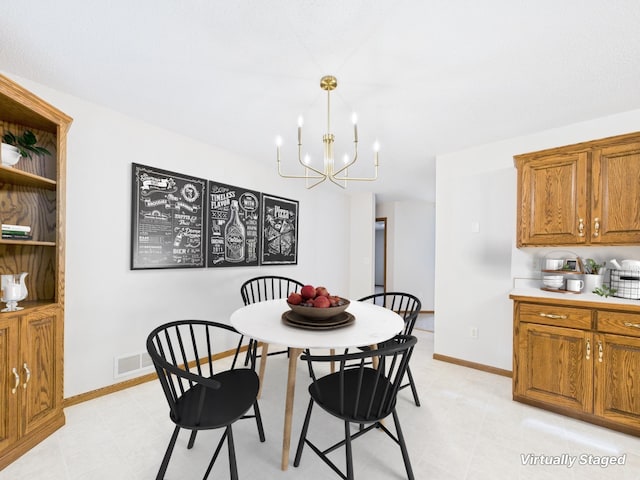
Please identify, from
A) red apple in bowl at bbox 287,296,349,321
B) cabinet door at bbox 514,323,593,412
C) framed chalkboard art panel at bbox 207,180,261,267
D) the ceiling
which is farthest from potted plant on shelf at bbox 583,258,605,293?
framed chalkboard art panel at bbox 207,180,261,267

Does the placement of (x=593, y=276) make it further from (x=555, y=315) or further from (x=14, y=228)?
(x=14, y=228)

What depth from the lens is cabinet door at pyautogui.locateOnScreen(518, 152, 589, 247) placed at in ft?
7.46

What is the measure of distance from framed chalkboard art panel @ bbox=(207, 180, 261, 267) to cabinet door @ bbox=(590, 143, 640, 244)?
10.5 feet

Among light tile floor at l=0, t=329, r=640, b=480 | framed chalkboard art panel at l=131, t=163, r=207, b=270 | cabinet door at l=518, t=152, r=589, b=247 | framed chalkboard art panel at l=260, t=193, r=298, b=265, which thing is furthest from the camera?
framed chalkboard art panel at l=260, t=193, r=298, b=265

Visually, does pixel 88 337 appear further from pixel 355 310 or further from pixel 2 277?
pixel 355 310

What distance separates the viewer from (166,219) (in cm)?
268

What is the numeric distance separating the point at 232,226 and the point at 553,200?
3.06 metres

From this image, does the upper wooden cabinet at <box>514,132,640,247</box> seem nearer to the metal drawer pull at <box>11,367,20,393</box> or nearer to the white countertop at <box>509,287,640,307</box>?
the white countertop at <box>509,287,640,307</box>

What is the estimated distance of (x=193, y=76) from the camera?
1868 mm

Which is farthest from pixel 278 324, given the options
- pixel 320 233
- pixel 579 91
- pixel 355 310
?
pixel 320 233

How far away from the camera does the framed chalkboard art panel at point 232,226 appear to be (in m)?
3.08

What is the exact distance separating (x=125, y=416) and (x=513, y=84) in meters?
3.52

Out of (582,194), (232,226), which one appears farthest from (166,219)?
(582,194)

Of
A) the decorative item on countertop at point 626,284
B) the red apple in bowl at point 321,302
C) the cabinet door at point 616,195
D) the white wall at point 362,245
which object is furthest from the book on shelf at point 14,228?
the white wall at point 362,245
